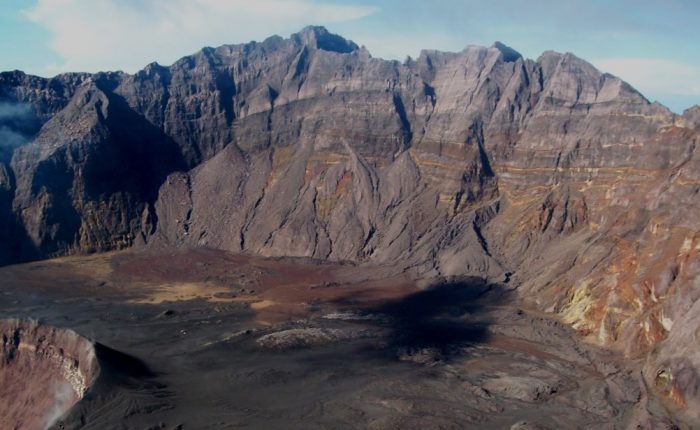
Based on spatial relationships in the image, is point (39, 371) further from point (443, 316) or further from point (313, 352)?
point (443, 316)

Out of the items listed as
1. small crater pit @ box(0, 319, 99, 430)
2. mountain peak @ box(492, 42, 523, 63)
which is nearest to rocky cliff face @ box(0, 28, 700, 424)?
mountain peak @ box(492, 42, 523, 63)

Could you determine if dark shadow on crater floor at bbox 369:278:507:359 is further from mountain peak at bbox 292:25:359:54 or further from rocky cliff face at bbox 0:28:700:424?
mountain peak at bbox 292:25:359:54

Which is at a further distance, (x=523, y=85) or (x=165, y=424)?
(x=523, y=85)

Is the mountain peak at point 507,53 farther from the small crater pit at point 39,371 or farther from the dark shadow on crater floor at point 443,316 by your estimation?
the small crater pit at point 39,371

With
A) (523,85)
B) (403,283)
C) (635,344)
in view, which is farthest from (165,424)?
(523,85)

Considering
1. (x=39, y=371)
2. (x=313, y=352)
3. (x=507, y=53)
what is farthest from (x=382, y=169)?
(x=39, y=371)

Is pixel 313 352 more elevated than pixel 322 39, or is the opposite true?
pixel 322 39

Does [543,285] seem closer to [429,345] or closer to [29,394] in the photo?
[429,345]
